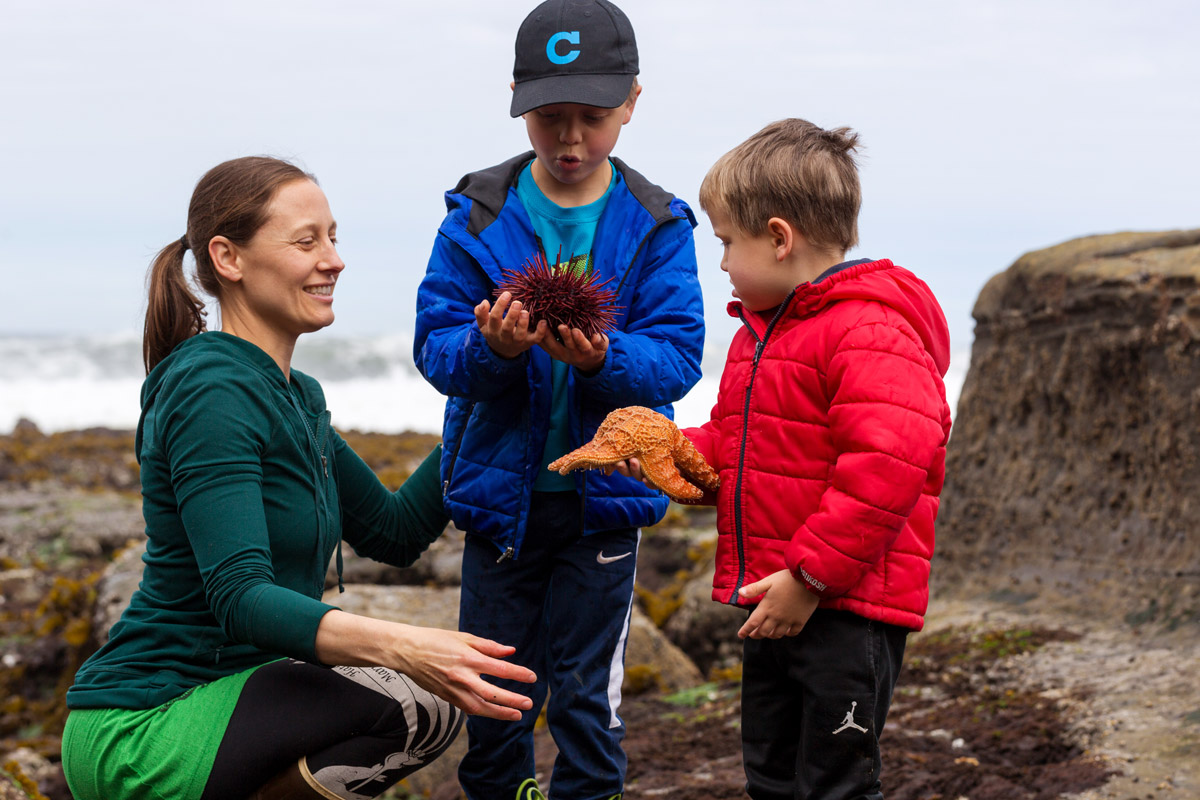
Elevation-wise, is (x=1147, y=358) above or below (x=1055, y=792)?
above

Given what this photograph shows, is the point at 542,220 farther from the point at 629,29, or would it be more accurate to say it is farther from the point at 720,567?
the point at 720,567

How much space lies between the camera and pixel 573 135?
11.3 feet

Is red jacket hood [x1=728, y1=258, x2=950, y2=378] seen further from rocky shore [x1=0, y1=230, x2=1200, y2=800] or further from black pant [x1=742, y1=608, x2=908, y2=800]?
rocky shore [x1=0, y1=230, x2=1200, y2=800]

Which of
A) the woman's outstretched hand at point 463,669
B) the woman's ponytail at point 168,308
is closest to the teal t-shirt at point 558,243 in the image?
the woman's outstretched hand at point 463,669

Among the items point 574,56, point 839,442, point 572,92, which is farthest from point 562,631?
point 574,56

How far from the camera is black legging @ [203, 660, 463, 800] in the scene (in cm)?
295

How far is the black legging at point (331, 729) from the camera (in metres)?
2.95

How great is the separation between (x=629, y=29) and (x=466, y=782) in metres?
2.63

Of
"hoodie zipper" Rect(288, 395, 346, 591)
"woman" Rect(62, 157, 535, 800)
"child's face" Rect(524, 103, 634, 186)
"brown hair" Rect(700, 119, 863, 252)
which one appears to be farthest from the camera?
"child's face" Rect(524, 103, 634, 186)

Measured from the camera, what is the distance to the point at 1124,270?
6355 mm

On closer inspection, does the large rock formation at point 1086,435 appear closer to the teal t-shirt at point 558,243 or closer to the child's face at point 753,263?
the child's face at point 753,263

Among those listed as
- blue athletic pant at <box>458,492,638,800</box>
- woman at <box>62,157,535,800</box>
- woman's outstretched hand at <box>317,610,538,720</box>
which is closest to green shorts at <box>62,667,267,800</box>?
woman at <box>62,157,535,800</box>

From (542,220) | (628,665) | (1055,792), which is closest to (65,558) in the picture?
(628,665)

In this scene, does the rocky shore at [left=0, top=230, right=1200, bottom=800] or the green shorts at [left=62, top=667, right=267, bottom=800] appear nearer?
the green shorts at [left=62, top=667, right=267, bottom=800]
